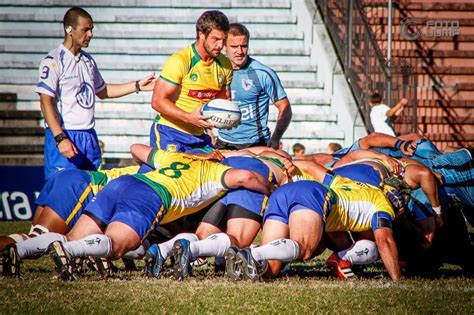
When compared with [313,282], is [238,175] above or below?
above

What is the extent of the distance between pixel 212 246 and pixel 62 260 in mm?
1476

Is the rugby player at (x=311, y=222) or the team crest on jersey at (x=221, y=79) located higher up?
the team crest on jersey at (x=221, y=79)

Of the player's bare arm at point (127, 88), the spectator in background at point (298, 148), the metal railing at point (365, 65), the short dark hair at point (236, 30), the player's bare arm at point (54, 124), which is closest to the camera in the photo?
the player's bare arm at point (54, 124)

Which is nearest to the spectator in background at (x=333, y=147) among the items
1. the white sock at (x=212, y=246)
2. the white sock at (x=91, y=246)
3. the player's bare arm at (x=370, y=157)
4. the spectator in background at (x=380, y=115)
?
the spectator in background at (x=380, y=115)

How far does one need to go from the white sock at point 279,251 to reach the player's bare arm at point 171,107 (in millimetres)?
1465

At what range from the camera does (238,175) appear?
9.09m

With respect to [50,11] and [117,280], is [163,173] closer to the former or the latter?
[117,280]

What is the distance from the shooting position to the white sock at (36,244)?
8.55 meters

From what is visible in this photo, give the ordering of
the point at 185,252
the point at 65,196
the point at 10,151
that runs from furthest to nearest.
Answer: the point at 10,151 < the point at 65,196 < the point at 185,252

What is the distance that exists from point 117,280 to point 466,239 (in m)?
3.77

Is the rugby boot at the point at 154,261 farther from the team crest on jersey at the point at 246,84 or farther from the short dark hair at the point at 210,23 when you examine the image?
the team crest on jersey at the point at 246,84

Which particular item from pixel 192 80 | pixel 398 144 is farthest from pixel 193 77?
pixel 398 144

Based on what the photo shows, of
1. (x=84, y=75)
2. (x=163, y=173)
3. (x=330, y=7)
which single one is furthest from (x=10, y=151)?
(x=163, y=173)

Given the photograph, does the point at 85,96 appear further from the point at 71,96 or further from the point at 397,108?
the point at 397,108
